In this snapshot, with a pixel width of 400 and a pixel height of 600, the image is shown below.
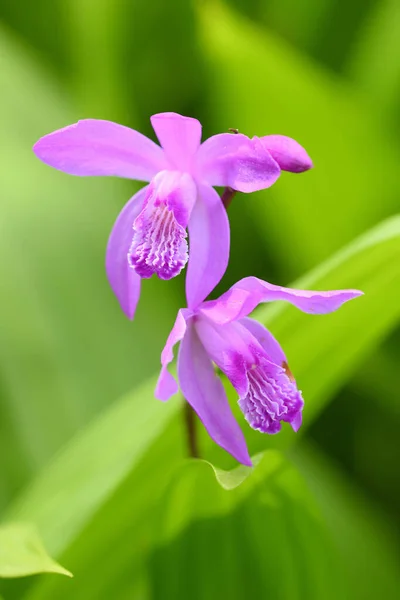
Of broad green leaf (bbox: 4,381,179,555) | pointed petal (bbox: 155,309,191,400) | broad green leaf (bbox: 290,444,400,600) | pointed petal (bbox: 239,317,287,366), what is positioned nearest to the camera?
pointed petal (bbox: 155,309,191,400)

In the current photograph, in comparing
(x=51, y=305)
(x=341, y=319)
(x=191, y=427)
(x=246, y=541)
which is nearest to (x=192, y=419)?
(x=191, y=427)

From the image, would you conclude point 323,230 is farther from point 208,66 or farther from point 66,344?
point 66,344

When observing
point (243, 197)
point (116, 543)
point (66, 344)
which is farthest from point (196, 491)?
point (243, 197)

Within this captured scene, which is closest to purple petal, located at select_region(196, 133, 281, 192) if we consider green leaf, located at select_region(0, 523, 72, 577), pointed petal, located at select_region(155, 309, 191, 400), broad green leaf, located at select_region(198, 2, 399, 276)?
pointed petal, located at select_region(155, 309, 191, 400)

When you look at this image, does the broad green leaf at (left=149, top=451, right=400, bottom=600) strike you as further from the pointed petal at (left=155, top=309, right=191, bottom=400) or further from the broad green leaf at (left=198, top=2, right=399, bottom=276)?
the broad green leaf at (left=198, top=2, right=399, bottom=276)

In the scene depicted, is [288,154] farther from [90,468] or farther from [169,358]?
[90,468]

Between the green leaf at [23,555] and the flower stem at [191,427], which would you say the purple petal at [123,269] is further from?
the green leaf at [23,555]
